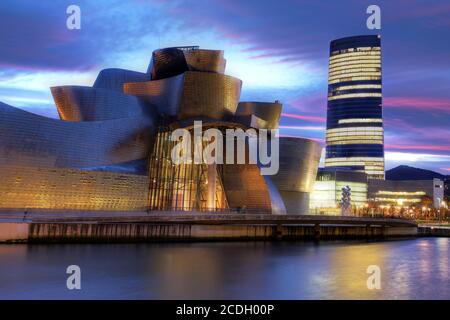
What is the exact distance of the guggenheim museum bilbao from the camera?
40750mm

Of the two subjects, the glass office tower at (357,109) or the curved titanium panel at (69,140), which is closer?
the curved titanium panel at (69,140)

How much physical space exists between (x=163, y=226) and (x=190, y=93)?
55.3ft

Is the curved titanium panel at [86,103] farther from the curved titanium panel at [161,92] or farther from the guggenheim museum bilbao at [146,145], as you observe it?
the curved titanium panel at [161,92]

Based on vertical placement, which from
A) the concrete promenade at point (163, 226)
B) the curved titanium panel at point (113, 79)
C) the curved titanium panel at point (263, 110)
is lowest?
the concrete promenade at point (163, 226)

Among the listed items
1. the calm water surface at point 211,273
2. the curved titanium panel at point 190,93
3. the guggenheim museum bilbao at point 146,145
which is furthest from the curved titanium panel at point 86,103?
the calm water surface at point 211,273

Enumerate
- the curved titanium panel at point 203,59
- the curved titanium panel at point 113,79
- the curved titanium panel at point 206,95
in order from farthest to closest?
the curved titanium panel at point 113,79, the curved titanium panel at point 203,59, the curved titanium panel at point 206,95

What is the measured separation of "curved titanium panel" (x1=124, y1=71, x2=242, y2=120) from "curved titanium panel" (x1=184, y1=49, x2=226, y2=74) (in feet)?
4.58

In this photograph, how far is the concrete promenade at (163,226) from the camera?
116ft

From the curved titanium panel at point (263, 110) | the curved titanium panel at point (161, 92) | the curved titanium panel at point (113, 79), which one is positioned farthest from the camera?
the curved titanium panel at point (263, 110)

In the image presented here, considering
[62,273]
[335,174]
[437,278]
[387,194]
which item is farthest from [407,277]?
[387,194]

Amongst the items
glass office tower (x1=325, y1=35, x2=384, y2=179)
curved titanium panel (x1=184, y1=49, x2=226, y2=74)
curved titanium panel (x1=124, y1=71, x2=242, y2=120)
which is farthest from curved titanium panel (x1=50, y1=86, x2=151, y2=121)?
glass office tower (x1=325, y1=35, x2=384, y2=179)

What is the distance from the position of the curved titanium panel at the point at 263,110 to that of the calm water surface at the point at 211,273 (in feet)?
82.6

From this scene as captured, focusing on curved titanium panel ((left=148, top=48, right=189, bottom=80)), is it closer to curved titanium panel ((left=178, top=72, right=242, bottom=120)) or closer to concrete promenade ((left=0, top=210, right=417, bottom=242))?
curved titanium panel ((left=178, top=72, right=242, bottom=120))
